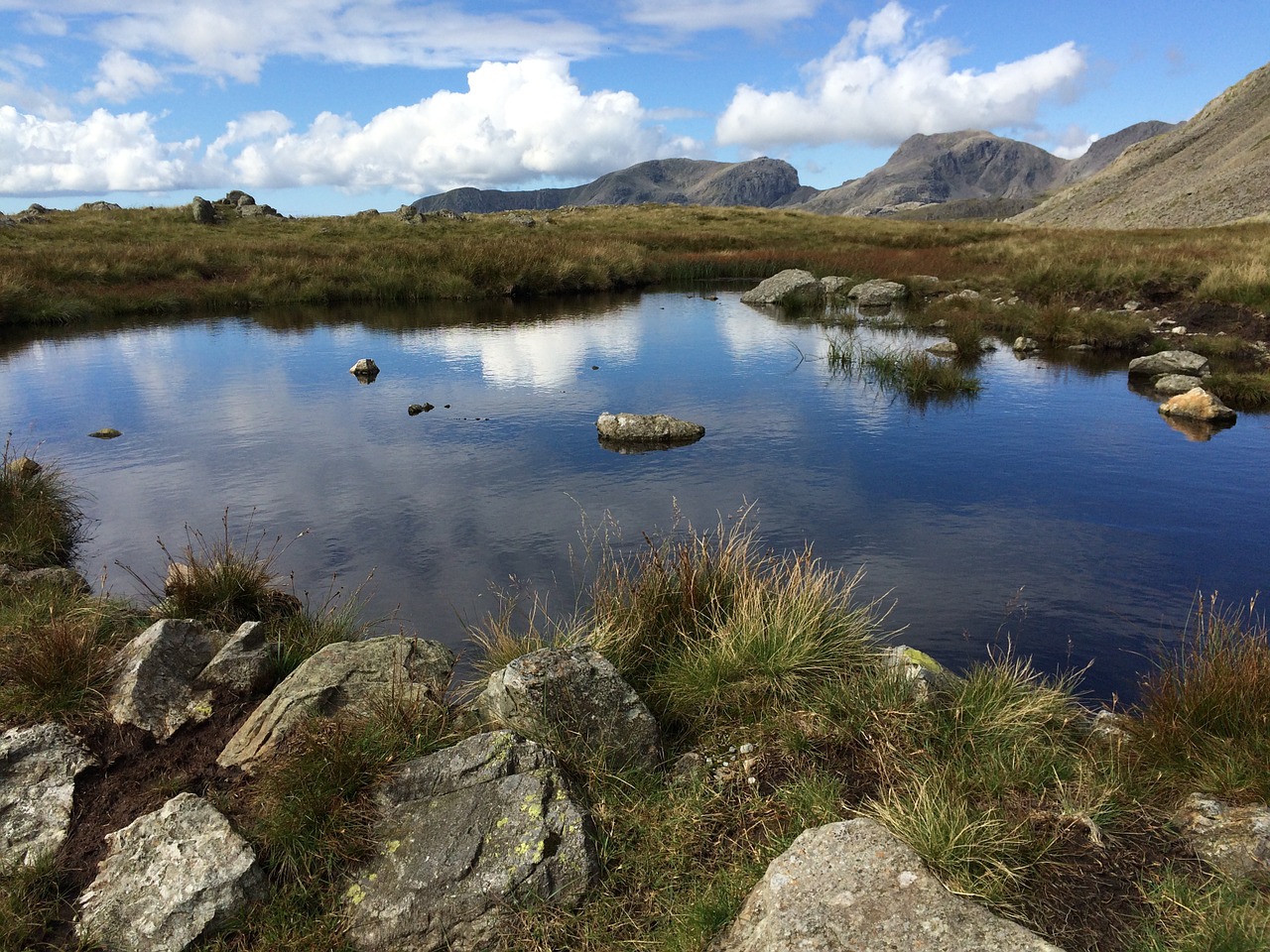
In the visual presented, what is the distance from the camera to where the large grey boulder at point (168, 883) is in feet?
10.9

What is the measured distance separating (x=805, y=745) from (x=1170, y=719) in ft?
6.89

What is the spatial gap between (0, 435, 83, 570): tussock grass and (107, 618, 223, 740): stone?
4.20 metres

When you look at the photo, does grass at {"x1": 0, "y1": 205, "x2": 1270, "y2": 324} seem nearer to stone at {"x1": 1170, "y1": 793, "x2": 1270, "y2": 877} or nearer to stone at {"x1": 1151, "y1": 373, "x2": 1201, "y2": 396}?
stone at {"x1": 1151, "y1": 373, "x2": 1201, "y2": 396}

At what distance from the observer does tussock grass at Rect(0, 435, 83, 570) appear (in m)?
8.21

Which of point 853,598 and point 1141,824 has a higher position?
point 1141,824

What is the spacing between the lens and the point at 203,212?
166ft

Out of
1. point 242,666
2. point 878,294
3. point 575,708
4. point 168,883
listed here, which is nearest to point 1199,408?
point 575,708

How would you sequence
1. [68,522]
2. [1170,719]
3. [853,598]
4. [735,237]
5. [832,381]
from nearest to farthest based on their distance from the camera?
[1170,719] < [853,598] < [68,522] < [832,381] < [735,237]

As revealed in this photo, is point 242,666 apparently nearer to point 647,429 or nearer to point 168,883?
point 168,883

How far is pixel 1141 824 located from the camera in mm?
3734

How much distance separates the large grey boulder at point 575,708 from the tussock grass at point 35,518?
21.3ft

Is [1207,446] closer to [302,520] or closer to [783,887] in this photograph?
[783,887]

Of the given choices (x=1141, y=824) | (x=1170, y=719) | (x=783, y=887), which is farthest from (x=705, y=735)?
(x=1170, y=719)

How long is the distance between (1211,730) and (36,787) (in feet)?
21.4
